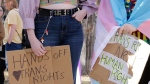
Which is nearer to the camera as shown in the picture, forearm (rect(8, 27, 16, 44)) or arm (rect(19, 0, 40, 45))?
arm (rect(19, 0, 40, 45))

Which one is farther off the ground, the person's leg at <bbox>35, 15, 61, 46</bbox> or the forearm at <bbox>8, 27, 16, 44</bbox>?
the person's leg at <bbox>35, 15, 61, 46</bbox>

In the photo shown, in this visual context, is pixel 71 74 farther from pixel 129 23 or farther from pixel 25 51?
pixel 129 23

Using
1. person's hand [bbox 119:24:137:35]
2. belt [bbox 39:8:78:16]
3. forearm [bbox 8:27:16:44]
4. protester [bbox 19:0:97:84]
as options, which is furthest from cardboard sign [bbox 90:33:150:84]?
forearm [bbox 8:27:16:44]

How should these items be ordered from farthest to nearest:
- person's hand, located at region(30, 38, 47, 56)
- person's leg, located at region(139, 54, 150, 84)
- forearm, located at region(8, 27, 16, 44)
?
forearm, located at region(8, 27, 16, 44) → person's leg, located at region(139, 54, 150, 84) → person's hand, located at region(30, 38, 47, 56)

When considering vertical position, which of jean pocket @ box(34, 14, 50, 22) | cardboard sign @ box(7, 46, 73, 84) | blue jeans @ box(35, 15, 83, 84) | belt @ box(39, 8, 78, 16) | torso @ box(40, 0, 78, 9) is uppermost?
torso @ box(40, 0, 78, 9)

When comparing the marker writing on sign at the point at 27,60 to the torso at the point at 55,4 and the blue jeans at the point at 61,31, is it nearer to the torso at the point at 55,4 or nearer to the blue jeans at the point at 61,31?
the blue jeans at the point at 61,31

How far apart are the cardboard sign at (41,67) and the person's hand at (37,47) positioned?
0.04 meters

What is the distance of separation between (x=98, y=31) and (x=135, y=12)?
0.38 meters

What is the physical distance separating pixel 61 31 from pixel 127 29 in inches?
18.4

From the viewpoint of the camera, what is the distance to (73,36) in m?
2.39

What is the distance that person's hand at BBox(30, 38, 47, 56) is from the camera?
7.47 ft

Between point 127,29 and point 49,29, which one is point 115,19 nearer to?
point 127,29

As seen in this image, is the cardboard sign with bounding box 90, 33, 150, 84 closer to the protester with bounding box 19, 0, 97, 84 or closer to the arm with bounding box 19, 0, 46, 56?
the protester with bounding box 19, 0, 97, 84

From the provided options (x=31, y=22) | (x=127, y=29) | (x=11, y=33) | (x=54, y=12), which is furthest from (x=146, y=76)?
(x=11, y=33)
